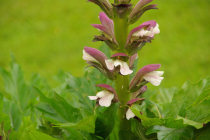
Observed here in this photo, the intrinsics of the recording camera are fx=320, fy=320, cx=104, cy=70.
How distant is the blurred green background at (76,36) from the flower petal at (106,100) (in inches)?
111

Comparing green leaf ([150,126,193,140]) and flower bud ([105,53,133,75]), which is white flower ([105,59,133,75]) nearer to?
flower bud ([105,53,133,75])

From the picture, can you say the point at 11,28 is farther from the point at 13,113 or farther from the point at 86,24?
the point at 13,113

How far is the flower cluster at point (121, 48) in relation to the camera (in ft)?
3.34

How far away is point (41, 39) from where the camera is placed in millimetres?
5039

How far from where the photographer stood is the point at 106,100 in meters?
1.02

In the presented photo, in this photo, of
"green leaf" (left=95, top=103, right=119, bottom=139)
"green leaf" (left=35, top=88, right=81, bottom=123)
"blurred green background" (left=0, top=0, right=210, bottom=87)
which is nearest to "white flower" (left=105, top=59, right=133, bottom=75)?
"green leaf" (left=95, top=103, right=119, bottom=139)

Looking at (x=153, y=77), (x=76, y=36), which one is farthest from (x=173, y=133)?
(x=76, y=36)

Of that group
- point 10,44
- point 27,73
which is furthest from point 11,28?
point 27,73

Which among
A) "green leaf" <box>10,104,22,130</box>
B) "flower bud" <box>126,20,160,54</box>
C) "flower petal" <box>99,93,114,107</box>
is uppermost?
"flower bud" <box>126,20,160,54</box>

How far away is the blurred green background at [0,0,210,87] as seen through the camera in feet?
13.7

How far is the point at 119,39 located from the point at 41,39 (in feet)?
13.6

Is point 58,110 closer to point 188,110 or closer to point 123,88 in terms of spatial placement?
point 123,88

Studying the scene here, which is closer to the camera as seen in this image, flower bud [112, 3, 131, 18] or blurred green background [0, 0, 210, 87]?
flower bud [112, 3, 131, 18]

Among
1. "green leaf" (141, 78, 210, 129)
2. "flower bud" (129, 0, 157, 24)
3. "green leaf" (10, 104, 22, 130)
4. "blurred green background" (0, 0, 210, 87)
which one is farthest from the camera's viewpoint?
"blurred green background" (0, 0, 210, 87)
